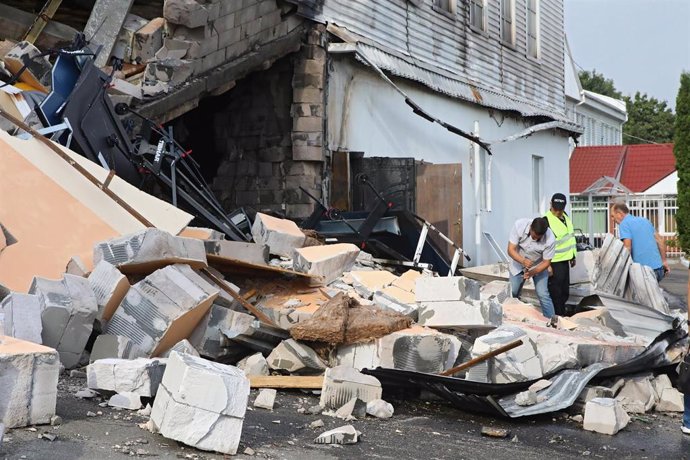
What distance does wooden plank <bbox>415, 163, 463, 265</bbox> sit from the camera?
13969 mm

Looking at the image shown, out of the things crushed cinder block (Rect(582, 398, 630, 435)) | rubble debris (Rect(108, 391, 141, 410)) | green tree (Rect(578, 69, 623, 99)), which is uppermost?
green tree (Rect(578, 69, 623, 99))

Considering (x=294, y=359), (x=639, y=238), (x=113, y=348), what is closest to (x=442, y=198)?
(x=639, y=238)

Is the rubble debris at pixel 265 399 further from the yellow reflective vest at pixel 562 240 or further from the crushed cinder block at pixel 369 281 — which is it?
the yellow reflective vest at pixel 562 240

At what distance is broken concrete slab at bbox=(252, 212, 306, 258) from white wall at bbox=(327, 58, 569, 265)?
3952mm

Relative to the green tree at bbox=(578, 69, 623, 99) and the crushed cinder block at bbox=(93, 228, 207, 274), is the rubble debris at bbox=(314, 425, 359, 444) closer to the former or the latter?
the crushed cinder block at bbox=(93, 228, 207, 274)

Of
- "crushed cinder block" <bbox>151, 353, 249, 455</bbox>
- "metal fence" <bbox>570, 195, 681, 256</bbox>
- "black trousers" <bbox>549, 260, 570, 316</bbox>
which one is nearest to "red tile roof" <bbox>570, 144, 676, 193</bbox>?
"metal fence" <bbox>570, 195, 681, 256</bbox>

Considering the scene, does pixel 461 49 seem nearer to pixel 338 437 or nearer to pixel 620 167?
pixel 338 437

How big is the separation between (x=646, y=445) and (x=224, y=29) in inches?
303

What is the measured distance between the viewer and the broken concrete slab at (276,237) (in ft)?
31.1

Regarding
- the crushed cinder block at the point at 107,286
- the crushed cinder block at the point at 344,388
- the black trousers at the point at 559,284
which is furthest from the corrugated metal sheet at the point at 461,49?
the crushed cinder block at the point at 344,388

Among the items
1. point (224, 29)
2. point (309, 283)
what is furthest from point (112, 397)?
point (224, 29)

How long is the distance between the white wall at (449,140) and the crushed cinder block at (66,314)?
7222mm

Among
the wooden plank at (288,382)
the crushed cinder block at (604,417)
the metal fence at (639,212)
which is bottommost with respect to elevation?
the crushed cinder block at (604,417)

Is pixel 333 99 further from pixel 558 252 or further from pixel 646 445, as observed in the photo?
pixel 646 445
